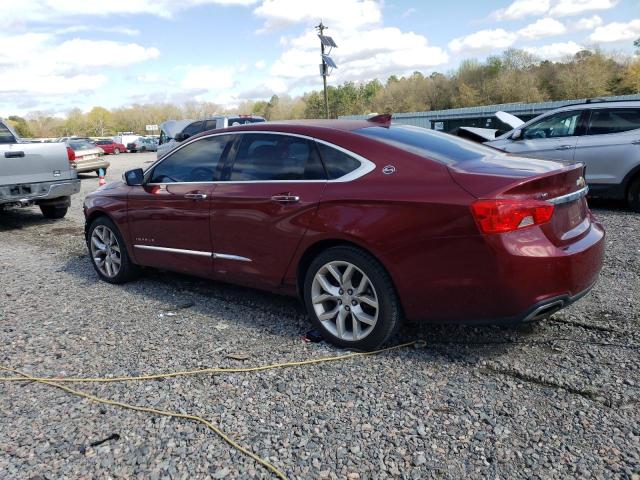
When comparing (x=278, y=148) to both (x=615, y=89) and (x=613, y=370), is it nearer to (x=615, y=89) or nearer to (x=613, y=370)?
(x=613, y=370)

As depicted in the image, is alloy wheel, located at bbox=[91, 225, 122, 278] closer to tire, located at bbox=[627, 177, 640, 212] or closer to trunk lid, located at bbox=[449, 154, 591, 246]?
trunk lid, located at bbox=[449, 154, 591, 246]

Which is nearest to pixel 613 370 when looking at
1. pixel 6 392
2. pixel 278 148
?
pixel 278 148

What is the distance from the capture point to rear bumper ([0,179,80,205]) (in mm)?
8727

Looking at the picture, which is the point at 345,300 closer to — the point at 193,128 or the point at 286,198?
the point at 286,198

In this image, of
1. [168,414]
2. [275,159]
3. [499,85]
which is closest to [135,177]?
[275,159]

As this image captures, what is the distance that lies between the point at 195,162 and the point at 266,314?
1.50m

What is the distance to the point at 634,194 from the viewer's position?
8172mm

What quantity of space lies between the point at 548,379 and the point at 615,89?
68672 millimetres

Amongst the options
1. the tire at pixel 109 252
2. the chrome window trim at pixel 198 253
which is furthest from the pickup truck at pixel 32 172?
the chrome window trim at pixel 198 253

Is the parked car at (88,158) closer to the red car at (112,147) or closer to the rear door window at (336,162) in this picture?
the rear door window at (336,162)

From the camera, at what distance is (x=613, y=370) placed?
3311 mm

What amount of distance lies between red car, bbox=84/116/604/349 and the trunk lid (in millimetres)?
11

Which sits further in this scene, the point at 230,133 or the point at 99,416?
the point at 230,133

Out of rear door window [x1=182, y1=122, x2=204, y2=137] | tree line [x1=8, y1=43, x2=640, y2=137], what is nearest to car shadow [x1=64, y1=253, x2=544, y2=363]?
rear door window [x1=182, y1=122, x2=204, y2=137]
